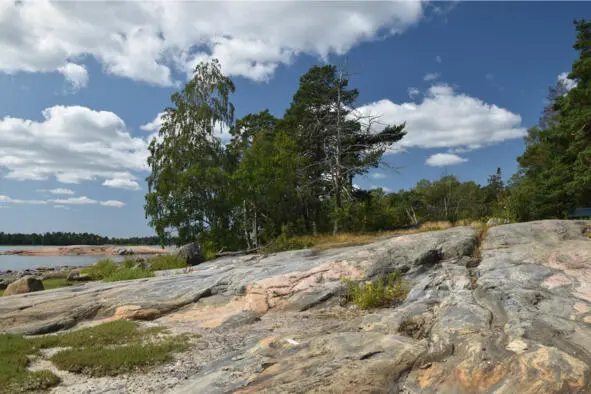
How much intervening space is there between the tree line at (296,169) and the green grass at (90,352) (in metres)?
16.3

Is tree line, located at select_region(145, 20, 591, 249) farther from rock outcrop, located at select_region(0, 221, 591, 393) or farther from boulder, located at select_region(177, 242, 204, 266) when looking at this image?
rock outcrop, located at select_region(0, 221, 591, 393)

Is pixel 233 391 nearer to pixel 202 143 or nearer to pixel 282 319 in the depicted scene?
pixel 282 319

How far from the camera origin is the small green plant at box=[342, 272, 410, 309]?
8.41 metres

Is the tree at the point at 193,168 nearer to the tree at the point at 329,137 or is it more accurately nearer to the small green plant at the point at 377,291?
the tree at the point at 329,137

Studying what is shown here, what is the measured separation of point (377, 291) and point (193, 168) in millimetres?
19700

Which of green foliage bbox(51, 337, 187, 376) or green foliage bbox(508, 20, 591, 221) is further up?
green foliage bbox(508, 20, 591, 221)

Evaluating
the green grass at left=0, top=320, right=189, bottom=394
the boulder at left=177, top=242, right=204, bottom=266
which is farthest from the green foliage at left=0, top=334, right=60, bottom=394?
the boulder at left=177, top=242, right=204, bottom=266

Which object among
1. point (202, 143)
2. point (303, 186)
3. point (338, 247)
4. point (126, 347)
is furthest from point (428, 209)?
point (126, 347)

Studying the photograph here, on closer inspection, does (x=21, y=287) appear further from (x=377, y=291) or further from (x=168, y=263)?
(x=377, y=291)

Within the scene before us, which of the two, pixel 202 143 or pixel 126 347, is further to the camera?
pixel 202 143

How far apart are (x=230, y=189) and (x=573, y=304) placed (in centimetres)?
2141

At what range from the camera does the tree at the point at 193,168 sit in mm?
26172

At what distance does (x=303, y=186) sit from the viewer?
28.2 metres

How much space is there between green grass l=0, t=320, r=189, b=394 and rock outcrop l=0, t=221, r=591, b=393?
0.35 m
